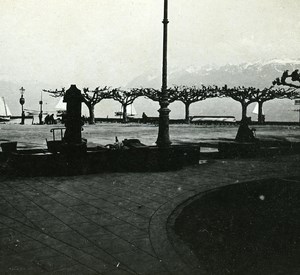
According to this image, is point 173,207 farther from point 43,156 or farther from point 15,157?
point 15,157

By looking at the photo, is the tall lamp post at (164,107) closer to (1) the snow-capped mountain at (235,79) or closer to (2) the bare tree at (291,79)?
(2) the bare tree at (291,79)

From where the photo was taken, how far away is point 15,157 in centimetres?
943

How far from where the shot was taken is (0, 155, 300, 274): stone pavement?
12.9ft

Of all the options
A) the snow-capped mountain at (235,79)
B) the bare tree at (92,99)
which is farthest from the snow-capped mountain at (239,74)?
the bare tree at (92,99)

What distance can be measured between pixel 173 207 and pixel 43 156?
4.37m

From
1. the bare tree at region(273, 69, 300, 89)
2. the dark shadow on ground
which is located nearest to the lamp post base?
the bare tree at region(273, 69, 300, 89)

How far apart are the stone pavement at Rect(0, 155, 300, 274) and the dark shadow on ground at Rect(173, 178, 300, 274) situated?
36 centimetres

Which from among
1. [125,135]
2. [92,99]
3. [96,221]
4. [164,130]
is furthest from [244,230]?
[92,99]

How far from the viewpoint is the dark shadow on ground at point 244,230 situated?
4.15 metres

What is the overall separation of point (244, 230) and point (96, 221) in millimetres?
2146

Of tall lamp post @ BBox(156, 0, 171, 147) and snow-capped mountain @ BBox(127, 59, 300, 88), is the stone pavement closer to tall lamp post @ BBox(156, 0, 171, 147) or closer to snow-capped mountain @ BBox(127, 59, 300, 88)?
tall lamp post @ BBox(156, 0, 171, 147)

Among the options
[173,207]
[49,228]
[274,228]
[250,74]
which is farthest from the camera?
[250,74]

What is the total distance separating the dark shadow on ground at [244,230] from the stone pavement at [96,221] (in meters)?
0.36

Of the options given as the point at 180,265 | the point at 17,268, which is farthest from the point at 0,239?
the point at 180,265
